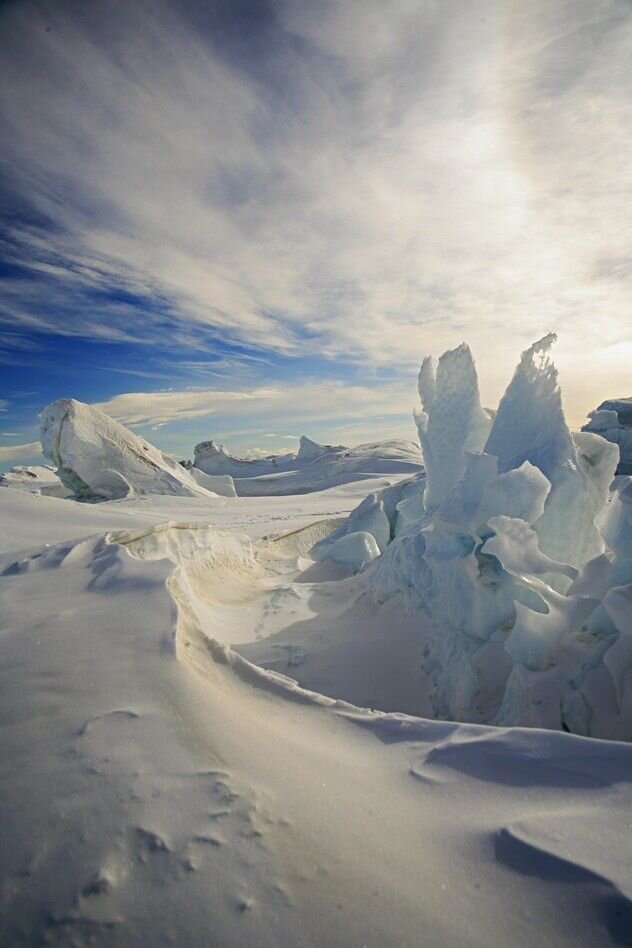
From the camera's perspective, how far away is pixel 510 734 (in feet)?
4.93

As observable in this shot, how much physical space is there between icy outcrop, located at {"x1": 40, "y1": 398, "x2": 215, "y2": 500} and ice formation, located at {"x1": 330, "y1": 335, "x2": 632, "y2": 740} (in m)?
9.45

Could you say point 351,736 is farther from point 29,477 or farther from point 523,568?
point 29,477

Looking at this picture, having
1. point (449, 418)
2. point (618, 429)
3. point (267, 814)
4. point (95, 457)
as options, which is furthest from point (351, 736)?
point (618, 429)

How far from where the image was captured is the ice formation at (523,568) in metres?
2.03

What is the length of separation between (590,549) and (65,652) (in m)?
3.26

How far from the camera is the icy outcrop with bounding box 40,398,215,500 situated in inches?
462

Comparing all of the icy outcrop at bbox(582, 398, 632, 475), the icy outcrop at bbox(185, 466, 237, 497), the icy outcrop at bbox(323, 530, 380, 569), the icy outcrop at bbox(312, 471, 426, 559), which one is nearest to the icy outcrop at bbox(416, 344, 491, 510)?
the icy outcrop at bbox(323, 530, 380, 569)

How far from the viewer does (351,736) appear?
1.61 metres

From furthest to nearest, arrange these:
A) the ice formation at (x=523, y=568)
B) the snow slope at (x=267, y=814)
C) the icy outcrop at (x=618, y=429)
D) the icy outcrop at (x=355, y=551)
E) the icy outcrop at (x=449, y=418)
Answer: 1. the icy outcrop at (x=618, y=429)
2. the icy outcrop at (x=355, y=551)
3. the icy outcrop at (x=449, y=418)
4. the ice formation at (x=523, y=568)
5. the snow slope at (x=267, y=814)

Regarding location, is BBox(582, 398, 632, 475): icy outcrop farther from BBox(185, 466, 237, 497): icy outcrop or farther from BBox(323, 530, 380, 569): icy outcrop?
BBox(185, 466, 237, 497): icy outcrop

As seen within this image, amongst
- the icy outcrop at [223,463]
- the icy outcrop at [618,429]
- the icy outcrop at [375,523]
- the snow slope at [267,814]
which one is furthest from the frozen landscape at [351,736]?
the icy outcrop at [223,463]

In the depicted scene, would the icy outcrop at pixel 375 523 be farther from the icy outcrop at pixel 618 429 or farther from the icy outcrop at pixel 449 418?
the icy outcrop at pixel 618 429

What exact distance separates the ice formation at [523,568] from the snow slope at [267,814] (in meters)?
0.66

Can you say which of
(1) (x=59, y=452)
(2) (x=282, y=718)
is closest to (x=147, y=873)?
(2) (x=282, y=718)
